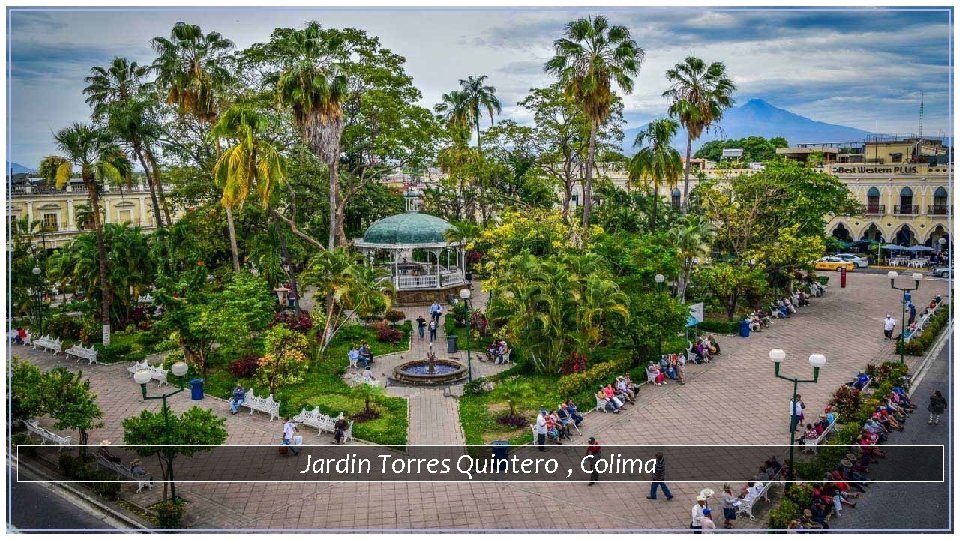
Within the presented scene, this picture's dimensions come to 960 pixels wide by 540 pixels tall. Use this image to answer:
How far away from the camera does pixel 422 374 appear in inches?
1093

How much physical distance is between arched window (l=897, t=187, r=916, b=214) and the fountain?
4730 cm

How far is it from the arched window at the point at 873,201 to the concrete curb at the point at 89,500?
60.9 meters

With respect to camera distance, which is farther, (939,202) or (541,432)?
(939,202)

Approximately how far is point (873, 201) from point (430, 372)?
49.2 meters

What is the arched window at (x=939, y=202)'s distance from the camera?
60.4 metres

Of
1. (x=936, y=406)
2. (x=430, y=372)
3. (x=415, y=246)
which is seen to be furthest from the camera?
(x=415, y=246)

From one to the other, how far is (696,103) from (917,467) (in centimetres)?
2367

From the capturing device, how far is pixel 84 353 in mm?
30516

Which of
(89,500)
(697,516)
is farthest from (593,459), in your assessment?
(89,500)

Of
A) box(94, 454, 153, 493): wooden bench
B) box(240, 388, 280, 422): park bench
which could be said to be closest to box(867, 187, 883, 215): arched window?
box(240, 388, 280, 422): park bench

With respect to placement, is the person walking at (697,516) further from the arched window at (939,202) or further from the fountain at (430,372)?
the arched window at (939,202)

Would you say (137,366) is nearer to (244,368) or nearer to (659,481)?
(244,368)

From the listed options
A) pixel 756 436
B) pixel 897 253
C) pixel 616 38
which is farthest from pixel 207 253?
pixel 897 253

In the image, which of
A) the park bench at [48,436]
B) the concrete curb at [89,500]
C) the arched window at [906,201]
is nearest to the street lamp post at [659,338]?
the concrete curb at [89,500]
